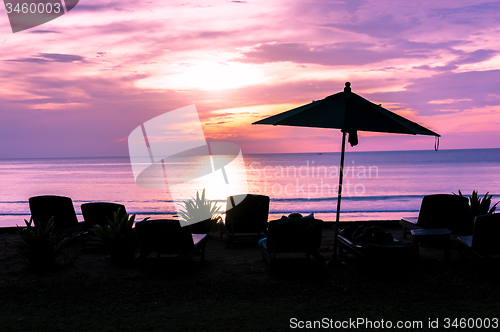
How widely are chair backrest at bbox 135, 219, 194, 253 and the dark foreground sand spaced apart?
328mm

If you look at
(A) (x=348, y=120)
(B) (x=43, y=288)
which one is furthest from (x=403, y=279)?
(B) (x=43, y=288)

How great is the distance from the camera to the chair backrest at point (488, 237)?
5074 millimetres

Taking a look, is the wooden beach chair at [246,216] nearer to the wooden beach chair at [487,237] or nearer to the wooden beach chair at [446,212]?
the wooden beach chair at [446,212]

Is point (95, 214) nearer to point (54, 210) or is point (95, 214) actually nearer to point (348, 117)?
point (54, 210)

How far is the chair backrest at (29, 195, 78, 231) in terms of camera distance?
6.64 m

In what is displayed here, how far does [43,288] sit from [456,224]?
6.82m

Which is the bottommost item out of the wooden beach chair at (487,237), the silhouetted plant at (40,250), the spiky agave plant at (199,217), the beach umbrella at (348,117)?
the spiky agave plant at (199,217)

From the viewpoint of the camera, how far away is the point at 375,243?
206 inches

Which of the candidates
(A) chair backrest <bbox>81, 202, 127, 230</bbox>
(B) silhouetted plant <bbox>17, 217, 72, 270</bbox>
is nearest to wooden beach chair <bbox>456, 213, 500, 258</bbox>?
(A) chair backrest <bbox>81, 202, 127, 230</bbox>

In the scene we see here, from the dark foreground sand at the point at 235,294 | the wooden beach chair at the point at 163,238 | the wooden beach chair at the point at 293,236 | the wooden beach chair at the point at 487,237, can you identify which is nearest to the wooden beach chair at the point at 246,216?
the dark foreground sand at the point at 235,294

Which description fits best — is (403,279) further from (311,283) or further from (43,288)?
(43,288)

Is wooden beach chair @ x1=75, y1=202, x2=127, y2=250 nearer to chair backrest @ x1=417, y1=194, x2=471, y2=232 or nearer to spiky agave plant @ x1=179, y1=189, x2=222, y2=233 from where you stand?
spiky agave plant @ x1=179, y1=189, x2=222, y2=233

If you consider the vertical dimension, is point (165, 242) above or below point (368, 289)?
above

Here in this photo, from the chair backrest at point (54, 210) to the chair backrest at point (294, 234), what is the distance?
4034 mm
